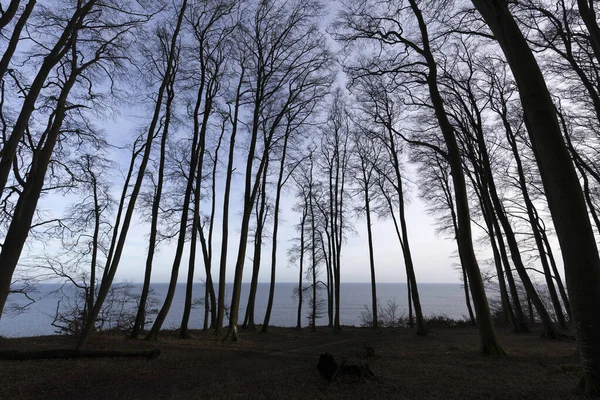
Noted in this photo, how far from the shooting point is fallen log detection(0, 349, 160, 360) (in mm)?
7914

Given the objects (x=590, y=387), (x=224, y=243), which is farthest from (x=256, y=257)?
(x=590, y=387)

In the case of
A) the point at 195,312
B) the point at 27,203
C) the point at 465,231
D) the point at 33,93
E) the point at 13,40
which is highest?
the point at 13,40

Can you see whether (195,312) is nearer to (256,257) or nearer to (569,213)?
(256,257)

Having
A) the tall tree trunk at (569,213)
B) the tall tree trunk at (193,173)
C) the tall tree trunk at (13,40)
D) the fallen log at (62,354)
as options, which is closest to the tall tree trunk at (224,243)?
the tall tree trunk at (193,173)

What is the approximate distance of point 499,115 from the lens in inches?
550

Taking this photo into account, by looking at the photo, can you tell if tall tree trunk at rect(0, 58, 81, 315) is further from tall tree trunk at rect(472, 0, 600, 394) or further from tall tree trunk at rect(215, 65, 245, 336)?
tall tree trunk at rect(472, 0, 600, 394)

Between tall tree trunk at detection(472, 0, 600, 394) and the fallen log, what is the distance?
31.6 feet

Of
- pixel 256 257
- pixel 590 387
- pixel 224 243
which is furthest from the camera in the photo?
pixel 256 257

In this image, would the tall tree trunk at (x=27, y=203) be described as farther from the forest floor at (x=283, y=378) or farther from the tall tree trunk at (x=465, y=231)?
the tall tree trunk at (x=465, y=231)

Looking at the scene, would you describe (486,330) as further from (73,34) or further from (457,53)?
(73,34)

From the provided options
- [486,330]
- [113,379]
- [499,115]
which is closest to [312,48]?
[499,115]

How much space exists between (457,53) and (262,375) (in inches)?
514

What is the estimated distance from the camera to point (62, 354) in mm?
8227

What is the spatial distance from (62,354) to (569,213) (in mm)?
11651
